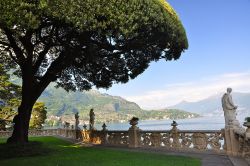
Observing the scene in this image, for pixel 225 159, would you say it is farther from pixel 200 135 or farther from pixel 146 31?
pixel 146 31

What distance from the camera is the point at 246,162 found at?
12.6 metres

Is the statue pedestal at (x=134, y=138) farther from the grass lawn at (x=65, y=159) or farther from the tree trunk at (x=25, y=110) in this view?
the tree trunk at (x=25, y=110)

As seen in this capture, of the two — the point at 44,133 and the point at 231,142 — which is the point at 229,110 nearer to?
the point at 231,142

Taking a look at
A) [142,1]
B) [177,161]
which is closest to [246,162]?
[177,161]

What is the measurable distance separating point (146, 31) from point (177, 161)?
246 inches

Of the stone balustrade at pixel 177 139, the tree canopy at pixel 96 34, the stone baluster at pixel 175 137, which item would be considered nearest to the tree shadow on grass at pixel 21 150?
the tree canopy at pixel 96 34

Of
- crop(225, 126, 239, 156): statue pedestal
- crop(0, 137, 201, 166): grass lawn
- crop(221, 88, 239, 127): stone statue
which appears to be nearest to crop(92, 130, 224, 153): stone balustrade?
crop(225, 126, 239, 156): statue pedestal

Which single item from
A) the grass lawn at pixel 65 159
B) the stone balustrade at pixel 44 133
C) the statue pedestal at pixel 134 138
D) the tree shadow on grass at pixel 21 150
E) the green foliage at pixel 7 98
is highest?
the green foliage at pixel 7 98

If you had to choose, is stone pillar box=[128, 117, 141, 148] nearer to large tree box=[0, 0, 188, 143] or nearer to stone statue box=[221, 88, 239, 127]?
large tree box=[0, 0, 188, 143]

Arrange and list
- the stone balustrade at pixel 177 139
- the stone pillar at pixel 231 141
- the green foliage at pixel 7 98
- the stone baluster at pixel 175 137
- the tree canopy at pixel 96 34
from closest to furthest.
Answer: the tree canopy at pixel 96 34
the stone pillar at pixel 231 141
the stone balustrade at pixel 177 139
the stone baluster at pixel 175 137
the green foliage at pixel 7 98

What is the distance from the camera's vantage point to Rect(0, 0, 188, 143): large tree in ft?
42.6

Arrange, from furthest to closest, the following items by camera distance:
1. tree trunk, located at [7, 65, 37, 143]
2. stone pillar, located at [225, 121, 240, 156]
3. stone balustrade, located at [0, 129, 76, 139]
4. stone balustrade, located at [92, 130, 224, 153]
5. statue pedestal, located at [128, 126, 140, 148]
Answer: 1. stone balustrade, located at [0, 129, 76, 139]
2. statue pedestal, located at [128, 126, 140, 148]
3. tree trunk, located at [7, 65, 37, 143]
4. stone balustrade, located at [92, 130, 224, 153]
5. stone pillar, located at [225, 121, 240, 156]

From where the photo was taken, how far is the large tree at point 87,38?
1299cm

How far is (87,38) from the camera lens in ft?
52.5
